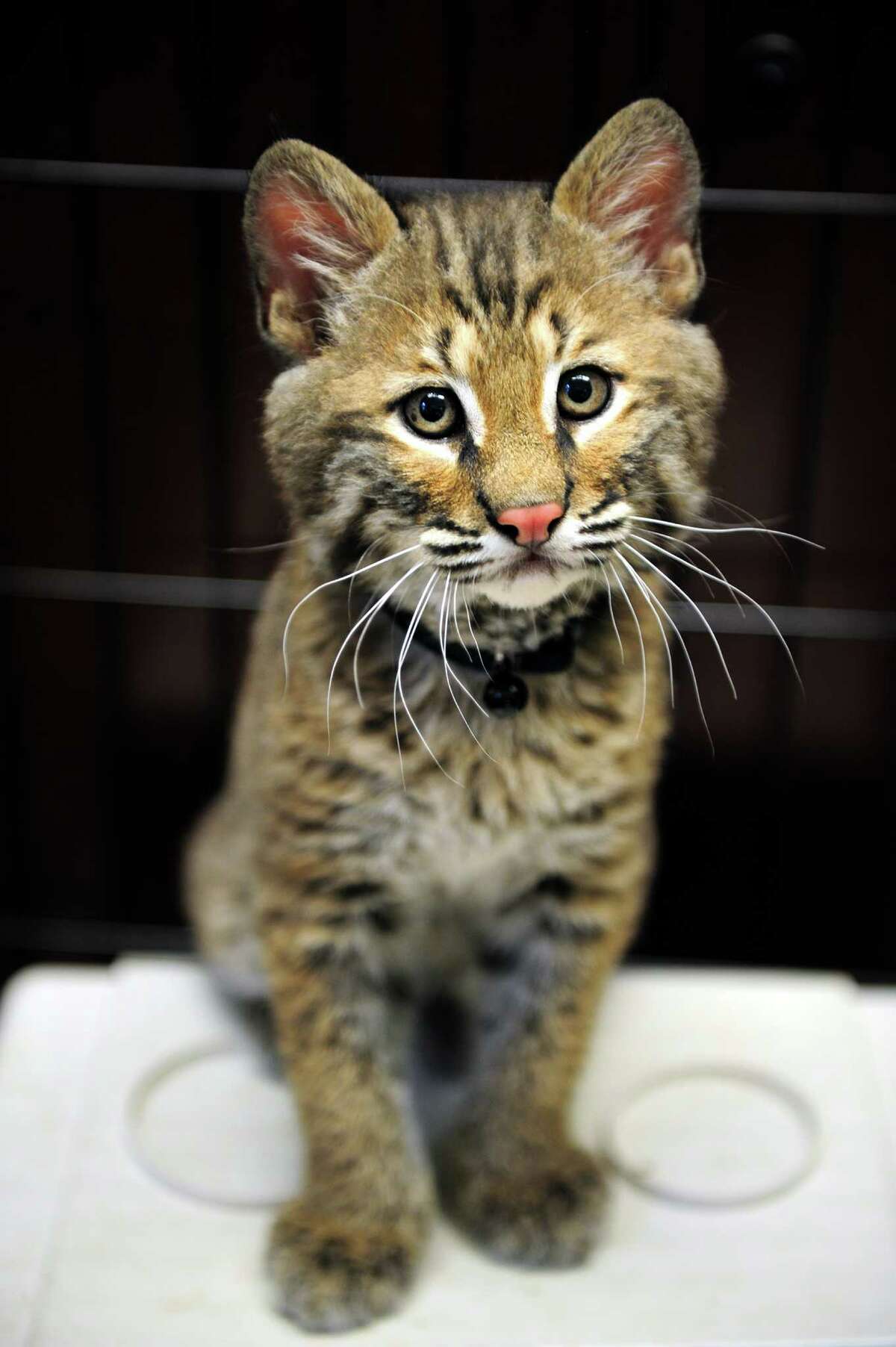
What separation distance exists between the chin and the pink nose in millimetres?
25

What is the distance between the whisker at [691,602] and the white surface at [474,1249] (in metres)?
0.27

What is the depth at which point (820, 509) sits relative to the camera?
89 centimetres

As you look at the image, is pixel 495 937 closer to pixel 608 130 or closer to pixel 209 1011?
pixel 209 1011

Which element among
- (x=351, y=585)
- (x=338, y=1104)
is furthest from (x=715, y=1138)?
(x=351, y=585)

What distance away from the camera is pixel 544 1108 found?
90cm

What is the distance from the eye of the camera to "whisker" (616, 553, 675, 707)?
2.19 ft

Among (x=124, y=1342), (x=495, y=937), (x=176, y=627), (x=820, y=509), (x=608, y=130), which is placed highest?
(x=608, y=130)

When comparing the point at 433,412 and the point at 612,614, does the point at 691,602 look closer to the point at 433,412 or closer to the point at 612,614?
the point at 612,614

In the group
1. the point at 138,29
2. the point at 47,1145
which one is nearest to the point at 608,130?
the point at 138,29

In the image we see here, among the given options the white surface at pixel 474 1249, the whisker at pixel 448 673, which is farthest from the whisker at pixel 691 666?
the white surface at pixel 474 1249

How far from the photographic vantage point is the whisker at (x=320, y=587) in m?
0.66

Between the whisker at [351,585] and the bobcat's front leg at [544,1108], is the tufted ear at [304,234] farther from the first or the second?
the bobcat's front leg at [544,1108]

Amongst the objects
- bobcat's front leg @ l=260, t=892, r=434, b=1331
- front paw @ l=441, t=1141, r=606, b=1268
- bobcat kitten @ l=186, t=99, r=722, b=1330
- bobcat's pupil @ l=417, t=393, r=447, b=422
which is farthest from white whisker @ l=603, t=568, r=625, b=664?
front paw @ l=441, t=1141, r=606, b=1268

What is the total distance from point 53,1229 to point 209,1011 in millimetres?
207
